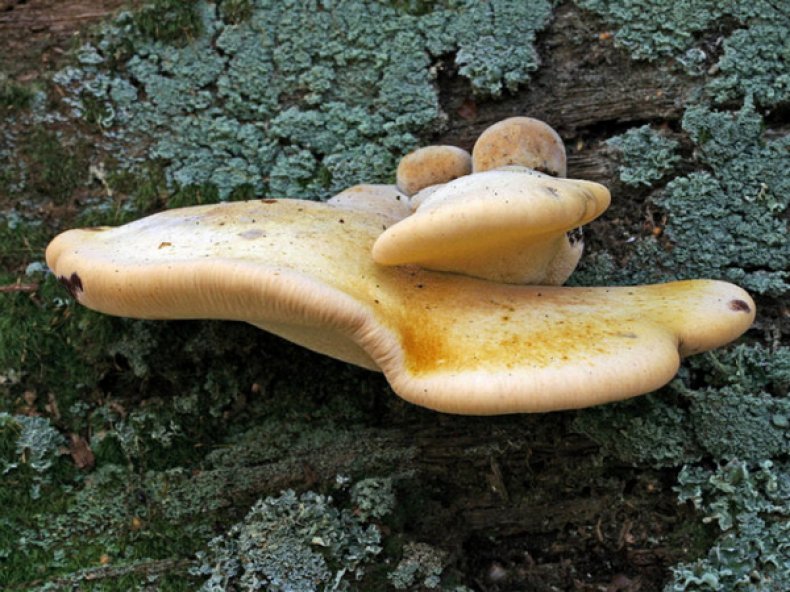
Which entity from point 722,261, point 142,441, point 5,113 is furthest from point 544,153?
point 5,113

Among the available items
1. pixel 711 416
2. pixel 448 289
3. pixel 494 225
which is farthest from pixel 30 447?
pixel 711 416

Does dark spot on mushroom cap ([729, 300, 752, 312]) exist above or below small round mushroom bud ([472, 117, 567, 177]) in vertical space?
below

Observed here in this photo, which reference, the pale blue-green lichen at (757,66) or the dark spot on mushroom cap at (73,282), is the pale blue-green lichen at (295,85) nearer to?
the pale blue-green lichen at (757,66)

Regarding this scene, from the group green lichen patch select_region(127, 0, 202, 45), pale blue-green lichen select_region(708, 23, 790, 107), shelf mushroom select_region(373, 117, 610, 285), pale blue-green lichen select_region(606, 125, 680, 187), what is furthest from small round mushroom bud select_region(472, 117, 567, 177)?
green lichen patch select_region(127, 0, 202, 45)

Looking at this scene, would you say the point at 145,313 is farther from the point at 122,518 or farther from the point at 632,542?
the point at 632,542

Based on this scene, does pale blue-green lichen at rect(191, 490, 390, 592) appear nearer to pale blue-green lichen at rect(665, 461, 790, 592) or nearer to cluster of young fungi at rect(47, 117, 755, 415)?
cluster of young fungi at rect(47, 117, 755, 415)

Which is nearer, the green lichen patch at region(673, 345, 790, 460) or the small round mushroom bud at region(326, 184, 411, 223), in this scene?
the green lichen patch at region(673, 345, 790, 460)

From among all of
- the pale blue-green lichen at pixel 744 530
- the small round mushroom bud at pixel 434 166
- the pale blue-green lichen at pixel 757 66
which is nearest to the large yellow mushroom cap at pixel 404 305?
the small round mushroom bud at pixel 434 166
